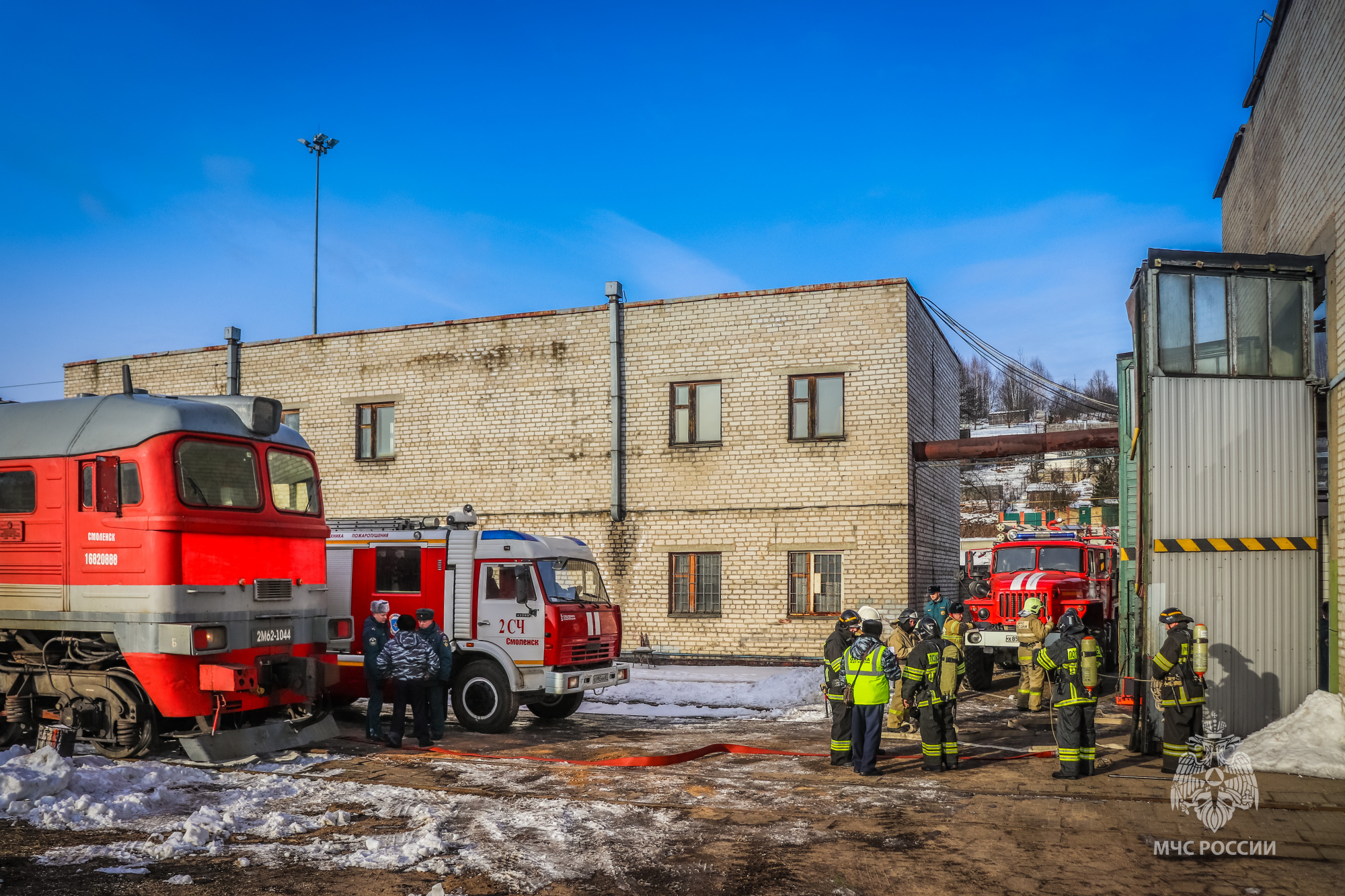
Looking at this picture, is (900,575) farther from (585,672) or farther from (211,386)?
(211,386)

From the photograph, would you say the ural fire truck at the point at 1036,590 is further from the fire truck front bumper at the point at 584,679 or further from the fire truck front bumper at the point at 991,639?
the fire truck front bumper at the point at 584,679

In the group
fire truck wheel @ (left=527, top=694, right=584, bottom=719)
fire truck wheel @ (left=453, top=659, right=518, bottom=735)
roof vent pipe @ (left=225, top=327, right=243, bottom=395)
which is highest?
roof vent pipe @ (left=225, top=327, right=243, bottom=395)

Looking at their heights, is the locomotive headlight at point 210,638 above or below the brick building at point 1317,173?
below

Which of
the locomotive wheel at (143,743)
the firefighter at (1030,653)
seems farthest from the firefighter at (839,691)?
the locomotive wheel at (143,743)

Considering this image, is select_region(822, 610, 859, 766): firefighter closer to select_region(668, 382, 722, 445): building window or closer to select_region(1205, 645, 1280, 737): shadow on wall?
select_region(1205, 645, 1280, 737): shadow on wall

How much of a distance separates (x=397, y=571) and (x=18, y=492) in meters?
4.42

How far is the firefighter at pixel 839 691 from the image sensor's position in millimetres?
9891

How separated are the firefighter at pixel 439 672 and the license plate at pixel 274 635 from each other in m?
1.43

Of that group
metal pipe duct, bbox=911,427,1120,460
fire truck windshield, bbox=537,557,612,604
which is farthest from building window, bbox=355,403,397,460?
metal pipe duct, bbox=911,427,1120,460

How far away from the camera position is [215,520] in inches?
380

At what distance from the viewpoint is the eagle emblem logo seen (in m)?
7.85

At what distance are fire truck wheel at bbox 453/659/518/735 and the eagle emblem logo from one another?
7233 mm

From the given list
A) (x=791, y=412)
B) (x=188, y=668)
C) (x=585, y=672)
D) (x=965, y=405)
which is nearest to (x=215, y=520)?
(x=188, y=668)

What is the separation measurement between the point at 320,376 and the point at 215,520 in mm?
14537
